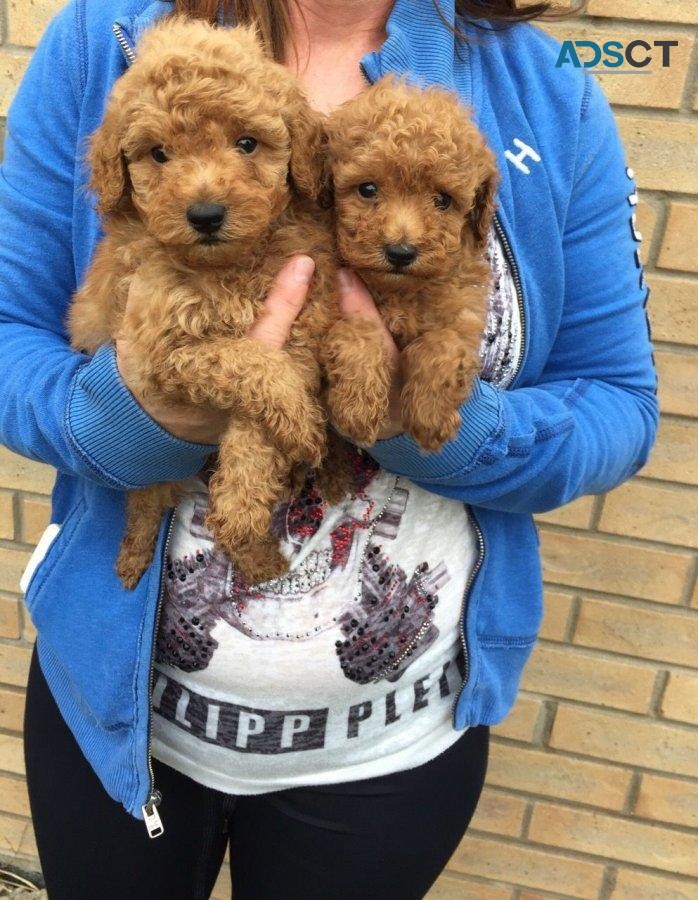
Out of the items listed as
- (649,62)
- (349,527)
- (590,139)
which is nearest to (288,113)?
(590,139)

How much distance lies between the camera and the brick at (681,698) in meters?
2.62

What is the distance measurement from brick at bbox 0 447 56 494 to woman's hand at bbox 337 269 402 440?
1.64m

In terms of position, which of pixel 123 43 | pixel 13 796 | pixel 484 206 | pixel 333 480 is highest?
pixel 123 43

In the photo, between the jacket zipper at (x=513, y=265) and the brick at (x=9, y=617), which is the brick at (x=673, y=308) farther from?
the brick at (x=9, y=617)

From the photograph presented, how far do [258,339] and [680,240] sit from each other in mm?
1375

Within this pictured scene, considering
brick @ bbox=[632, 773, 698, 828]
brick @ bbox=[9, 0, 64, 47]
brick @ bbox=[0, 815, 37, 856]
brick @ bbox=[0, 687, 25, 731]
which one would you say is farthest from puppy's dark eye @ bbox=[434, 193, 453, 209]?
brick @ bbox=[0, 815, 37, 856]

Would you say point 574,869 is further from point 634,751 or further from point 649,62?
point 649,62

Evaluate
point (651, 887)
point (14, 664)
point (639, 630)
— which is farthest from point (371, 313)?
point (651, 887)

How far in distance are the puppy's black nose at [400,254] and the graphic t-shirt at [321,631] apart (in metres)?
0.30

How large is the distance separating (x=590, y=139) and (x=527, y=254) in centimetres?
25

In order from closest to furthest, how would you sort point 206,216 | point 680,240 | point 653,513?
1. point 206,216
2. point 680,240
3. point 653,513

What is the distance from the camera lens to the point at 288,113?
1.40 metres

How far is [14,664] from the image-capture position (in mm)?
3020

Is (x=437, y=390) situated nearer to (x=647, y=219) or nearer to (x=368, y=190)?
(x=368, y=190)
